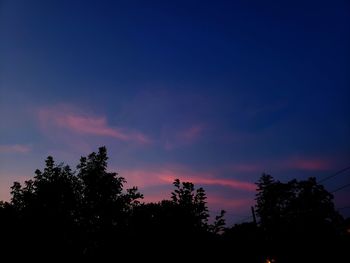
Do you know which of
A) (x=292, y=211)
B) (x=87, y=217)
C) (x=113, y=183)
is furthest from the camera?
(x=292, y=211)

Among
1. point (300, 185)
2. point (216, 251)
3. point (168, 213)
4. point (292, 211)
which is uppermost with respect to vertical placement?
point (300, 185)

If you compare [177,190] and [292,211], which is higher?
[292,211]

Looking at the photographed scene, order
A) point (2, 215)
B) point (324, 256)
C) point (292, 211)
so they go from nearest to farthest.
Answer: point (2, 215) → point (324, 256) → point (292, 211)

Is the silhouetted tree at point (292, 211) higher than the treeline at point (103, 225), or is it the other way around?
the silhouetted tree at point (292, 211)

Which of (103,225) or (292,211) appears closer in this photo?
(103,225)

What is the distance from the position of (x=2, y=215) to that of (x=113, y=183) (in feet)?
13.5

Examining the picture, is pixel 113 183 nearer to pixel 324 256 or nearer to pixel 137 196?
pixel 137 196

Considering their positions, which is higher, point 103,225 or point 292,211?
point 292,211

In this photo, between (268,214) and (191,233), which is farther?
(268,214)

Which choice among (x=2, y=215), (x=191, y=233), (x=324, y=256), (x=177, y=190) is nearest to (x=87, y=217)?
(x=2, y=215)

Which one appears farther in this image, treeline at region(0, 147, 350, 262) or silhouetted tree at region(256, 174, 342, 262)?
silhouetted tree at region(256, 174, 342, 262)

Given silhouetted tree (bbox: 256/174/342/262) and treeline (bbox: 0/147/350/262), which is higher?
silhouetted tree (bbox: 256/174/342/262)

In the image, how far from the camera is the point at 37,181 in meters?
14.2

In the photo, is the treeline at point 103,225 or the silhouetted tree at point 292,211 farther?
the silhouetted tree at point 292,211
